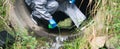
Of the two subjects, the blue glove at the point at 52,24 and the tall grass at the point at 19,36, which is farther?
the blue glove at the point at 52,24

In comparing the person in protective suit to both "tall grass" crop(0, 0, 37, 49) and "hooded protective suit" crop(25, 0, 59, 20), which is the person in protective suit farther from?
"tall grass" crop(0, 0, 37, 49)

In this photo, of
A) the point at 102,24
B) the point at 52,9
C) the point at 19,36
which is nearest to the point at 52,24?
the point at 52,9

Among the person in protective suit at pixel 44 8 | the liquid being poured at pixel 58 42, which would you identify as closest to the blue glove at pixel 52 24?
the person in protective suit at pixel 44 8

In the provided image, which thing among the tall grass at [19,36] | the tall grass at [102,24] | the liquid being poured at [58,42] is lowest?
the liquid being poured at [58,42]

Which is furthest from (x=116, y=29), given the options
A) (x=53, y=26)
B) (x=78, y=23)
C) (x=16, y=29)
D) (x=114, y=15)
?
(x=16, y=29)

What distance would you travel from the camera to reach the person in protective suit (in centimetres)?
496

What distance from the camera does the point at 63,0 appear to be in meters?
5.41

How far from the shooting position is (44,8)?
501 centimetres

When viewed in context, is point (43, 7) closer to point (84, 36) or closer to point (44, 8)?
point (44, 8)

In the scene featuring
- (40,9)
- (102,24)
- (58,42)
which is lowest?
(58,42)

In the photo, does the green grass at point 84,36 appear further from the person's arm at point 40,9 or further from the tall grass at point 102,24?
the person's arm at point 40,9

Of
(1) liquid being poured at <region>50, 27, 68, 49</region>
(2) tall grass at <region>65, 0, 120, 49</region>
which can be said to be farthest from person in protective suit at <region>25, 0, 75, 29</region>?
(2) tall grass at <region>65, 0, 120, 49</region>

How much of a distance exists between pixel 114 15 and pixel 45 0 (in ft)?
3.37

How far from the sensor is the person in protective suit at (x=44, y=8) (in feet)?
16.3
